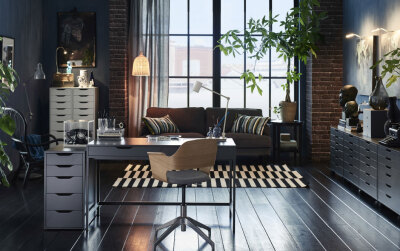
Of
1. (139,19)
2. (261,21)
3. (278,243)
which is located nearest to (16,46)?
(139,19)

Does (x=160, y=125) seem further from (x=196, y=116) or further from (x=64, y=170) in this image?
(x=64, y=170)

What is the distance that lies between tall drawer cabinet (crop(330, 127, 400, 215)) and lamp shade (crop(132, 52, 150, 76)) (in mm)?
3305

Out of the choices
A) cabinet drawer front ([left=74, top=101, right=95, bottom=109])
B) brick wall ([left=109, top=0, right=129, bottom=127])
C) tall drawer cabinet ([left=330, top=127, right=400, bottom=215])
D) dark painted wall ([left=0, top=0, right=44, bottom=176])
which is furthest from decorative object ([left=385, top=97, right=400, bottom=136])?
cabinet drawer front ([left=74, top=101, right=95, bottom=109])

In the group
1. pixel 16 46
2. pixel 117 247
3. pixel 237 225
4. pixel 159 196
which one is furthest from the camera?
pixel 16 46

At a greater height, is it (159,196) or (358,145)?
(358,145)

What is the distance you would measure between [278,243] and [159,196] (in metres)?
2.27

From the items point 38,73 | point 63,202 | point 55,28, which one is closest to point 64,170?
point 63,202

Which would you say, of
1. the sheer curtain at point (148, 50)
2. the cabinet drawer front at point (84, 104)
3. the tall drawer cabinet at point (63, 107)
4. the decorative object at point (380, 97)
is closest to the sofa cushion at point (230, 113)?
the sheer curtain at point (148, 50)

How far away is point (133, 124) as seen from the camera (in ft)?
32.3

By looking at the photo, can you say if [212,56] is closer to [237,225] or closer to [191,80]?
[191,80]

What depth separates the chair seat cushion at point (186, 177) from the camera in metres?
4.72

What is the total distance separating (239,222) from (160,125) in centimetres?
399

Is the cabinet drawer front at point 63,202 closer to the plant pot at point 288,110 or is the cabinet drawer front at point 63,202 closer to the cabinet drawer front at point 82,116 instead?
the cabinet drawer front at point 82,116

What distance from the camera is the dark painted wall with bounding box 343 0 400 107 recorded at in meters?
7.10
